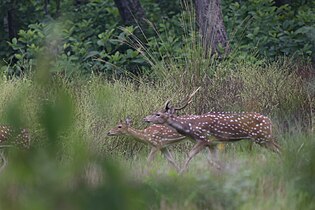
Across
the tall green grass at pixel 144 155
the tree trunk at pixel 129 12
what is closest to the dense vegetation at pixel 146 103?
the tall green grass at pixel 144 155

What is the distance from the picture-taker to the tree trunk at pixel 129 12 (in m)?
17.0

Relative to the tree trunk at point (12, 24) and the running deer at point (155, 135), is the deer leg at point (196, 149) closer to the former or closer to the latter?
the running deer at point (155, 135)

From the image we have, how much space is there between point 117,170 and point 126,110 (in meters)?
7.97

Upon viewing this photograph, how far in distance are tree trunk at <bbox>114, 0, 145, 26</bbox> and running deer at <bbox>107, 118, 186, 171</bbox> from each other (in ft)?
24.3

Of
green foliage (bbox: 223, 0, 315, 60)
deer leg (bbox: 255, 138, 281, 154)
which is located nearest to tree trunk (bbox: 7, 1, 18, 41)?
green foliage (bbox: 223, 0, 315, 60)

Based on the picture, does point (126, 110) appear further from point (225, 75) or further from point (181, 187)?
point (181, 187)

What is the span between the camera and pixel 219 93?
459 inches

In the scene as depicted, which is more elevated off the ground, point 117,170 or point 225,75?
point 117,170

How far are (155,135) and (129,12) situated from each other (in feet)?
25.8

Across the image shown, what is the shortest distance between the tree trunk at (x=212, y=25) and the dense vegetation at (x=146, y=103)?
27 cm

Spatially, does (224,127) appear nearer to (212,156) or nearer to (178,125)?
(178,125)

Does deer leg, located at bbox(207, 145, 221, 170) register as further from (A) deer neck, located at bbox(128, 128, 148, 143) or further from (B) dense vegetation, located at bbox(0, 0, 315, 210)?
(A) deer neck, located at bbox(128, 128, 148, 143)

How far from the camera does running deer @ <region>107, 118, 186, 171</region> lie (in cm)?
919

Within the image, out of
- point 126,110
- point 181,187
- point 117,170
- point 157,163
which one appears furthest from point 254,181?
point 126,110
